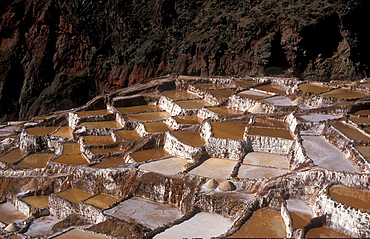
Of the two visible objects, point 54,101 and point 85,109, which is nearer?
point 85,109

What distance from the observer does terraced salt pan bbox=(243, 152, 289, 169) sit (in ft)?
66.7

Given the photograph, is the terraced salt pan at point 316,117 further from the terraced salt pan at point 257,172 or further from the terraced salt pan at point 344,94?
the terraced salt pan at point 257,172

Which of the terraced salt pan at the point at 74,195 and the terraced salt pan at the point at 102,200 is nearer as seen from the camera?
the terraced salt pan at the point at 102,200

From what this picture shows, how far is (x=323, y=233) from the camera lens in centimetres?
1409

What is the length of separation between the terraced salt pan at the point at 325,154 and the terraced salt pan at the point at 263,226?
3607 millimetres

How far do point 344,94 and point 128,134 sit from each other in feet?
46.3

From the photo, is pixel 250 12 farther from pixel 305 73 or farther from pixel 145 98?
pixel 145 98

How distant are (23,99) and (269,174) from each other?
131 feet

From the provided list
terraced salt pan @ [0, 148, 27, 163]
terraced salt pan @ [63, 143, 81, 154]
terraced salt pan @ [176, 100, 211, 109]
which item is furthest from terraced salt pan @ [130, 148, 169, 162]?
terraced salt pan @ [0, 148, 27, 163]

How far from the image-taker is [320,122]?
22266 mm

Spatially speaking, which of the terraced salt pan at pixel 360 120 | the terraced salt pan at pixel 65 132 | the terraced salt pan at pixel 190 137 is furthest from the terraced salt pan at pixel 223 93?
the terraced salt pan at pixel 65 132

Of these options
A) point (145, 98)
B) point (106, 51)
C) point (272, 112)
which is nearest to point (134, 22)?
point (106, 51)

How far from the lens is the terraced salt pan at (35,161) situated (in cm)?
2600

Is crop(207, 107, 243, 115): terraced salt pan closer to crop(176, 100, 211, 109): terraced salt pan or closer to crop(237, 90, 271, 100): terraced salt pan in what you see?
crop(176, 100, 211, 109): terraced salt pan
